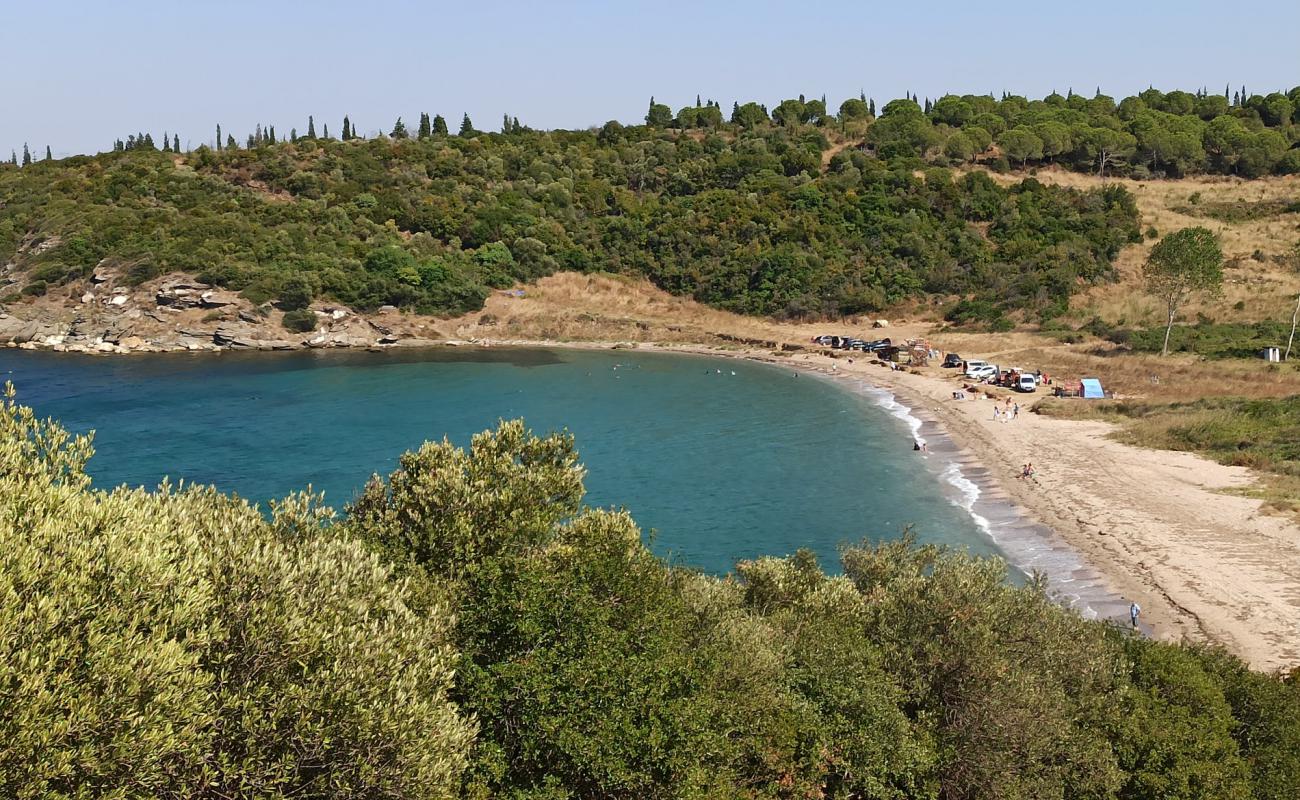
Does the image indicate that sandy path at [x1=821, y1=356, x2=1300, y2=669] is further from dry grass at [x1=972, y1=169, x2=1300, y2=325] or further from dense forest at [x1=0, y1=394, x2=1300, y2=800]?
dry grass at [x1=972, y1=169, x2=1300, y2=325]

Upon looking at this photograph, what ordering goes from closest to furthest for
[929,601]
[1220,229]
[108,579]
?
[108,579] < [929,601] < [1220,229]

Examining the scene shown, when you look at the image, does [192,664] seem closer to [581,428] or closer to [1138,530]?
[1138,530]

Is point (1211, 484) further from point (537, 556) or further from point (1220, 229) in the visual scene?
point (1220, 229)

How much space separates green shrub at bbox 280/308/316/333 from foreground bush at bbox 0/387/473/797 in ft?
357

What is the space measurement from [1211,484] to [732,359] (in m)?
64.1

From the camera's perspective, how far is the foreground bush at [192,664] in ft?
37.3

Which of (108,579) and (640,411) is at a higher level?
(108,579)

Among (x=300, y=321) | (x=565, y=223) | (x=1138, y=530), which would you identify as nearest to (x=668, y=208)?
(x=565, y=223)

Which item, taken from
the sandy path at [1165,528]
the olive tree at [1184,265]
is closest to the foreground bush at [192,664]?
the sandy path at [1165,528]

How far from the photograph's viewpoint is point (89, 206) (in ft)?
440

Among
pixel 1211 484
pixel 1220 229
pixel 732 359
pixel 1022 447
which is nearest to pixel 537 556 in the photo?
pixel 1211 484

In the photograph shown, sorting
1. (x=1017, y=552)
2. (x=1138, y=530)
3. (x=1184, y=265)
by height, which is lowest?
(x=1017, y=552)

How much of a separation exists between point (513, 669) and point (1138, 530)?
138 feet

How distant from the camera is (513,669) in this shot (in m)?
17.2
